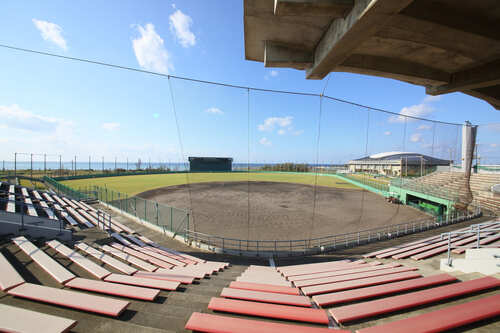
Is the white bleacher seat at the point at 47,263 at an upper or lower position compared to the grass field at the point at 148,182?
upper

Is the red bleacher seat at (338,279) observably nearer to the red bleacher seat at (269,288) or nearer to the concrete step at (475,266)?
the red bleacher seat at (269,288)

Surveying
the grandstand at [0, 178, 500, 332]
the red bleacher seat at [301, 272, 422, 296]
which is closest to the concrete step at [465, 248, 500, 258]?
the grandstand at [0, 178, 500, 332]

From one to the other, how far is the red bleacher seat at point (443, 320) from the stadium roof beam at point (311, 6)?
4.43 meters

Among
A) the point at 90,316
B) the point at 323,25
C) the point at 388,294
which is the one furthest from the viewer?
the point at 323,25

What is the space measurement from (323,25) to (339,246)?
9094mm

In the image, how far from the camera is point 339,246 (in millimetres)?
8930

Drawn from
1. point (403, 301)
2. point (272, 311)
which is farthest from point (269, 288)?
point (403, 301)

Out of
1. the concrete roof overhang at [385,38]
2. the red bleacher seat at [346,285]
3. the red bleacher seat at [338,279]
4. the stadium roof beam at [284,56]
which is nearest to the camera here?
the concrete roof overhang at [385,38]

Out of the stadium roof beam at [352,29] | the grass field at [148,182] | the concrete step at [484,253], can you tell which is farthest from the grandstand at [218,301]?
the grass field at [148,182]

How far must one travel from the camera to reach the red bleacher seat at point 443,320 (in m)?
2.05

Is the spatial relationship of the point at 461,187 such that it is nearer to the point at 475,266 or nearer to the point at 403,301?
the point at 475,266

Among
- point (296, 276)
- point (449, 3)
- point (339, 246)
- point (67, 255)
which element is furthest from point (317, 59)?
point (339, 246)

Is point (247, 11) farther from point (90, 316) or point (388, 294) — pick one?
point (388, 294)

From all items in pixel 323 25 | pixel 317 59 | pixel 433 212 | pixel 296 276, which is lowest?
pixel 433 212
